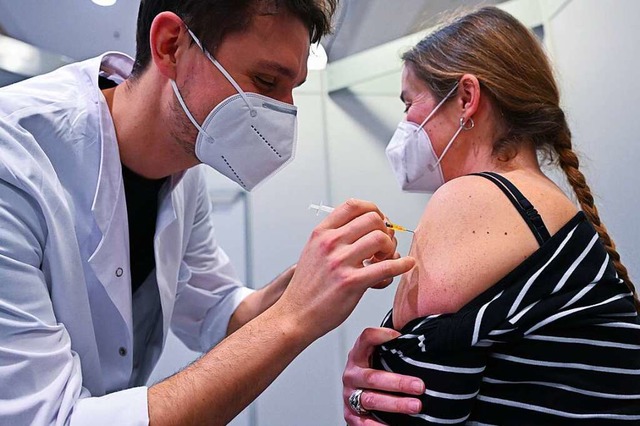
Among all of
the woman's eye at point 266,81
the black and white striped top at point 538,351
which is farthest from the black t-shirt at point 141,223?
the black and white striped top at point 538,351

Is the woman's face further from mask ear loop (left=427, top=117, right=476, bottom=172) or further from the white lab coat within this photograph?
the white lab coat

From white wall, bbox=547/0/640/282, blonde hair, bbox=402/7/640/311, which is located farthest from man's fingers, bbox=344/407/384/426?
white wall, bbox=547/0/640/282

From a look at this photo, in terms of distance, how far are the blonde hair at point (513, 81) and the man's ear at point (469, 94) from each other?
2cm

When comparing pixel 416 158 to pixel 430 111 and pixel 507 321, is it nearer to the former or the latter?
pixel 430 111

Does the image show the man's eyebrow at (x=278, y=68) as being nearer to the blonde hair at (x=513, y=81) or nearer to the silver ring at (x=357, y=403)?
the blonde hair at (x=513, y=81)

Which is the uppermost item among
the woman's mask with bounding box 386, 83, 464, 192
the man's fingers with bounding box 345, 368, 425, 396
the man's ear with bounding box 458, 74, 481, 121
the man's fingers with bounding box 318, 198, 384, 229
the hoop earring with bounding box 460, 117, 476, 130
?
the man's ear with bounding box 458, 74, 481, 121

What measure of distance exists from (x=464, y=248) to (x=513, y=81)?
44cm

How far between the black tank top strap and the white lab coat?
2.01ft

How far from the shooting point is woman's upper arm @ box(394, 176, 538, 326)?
69 cm

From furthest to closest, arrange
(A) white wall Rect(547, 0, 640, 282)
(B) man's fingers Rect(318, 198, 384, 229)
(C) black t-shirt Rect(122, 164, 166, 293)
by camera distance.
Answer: (A) white wall Rect(547, 0, 640, 282)
(C) black t-shirt Rect(122, 164, 166, 293)
(B) man's fingers Rect(318, 198, 384, 229)

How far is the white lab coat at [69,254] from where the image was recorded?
728mm

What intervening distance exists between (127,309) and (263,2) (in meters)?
0.70

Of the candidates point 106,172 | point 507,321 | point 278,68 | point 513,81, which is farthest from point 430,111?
point 106,172

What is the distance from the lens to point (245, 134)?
104cm
